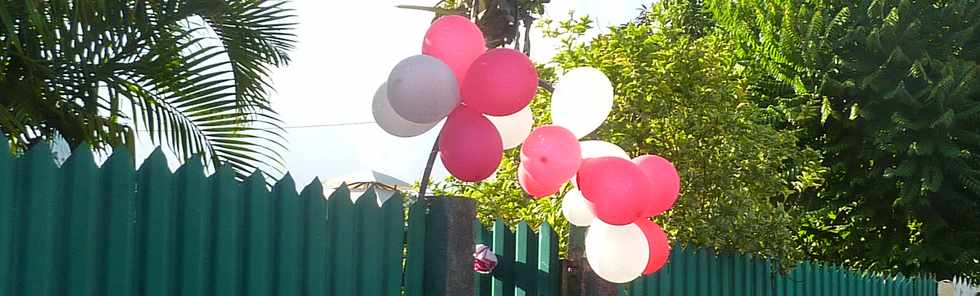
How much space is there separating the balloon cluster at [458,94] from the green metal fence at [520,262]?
713 mm

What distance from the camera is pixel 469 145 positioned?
14.1ft

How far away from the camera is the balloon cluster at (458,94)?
4168 millimetres

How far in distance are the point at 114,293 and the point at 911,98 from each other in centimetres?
1245

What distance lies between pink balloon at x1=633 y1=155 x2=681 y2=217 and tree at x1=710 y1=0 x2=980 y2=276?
1012 centimetres

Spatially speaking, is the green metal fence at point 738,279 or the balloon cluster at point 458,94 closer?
the balloon cluster at point 458,94

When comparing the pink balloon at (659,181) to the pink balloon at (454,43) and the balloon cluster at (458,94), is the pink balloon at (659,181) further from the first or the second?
the pink balloon at (454,43)

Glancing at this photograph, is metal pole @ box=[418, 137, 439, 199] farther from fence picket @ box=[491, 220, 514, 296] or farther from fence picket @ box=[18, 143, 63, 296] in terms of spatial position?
fence picket @ box=[18, 143, 63, 296]

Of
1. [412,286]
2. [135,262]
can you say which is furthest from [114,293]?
[412,286]

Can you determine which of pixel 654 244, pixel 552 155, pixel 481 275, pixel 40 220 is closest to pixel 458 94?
pixel 552 155

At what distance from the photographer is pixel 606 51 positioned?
8.38m

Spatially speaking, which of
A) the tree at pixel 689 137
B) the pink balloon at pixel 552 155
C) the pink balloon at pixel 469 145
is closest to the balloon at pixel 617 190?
the pink balloon at pixel 552 155

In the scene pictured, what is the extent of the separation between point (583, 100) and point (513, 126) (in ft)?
1.07

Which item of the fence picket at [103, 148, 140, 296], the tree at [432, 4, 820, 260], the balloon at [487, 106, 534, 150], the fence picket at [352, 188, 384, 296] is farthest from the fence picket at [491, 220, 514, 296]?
the tree at [432, 4, 820, 260]

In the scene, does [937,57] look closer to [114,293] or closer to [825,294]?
[825,294]
